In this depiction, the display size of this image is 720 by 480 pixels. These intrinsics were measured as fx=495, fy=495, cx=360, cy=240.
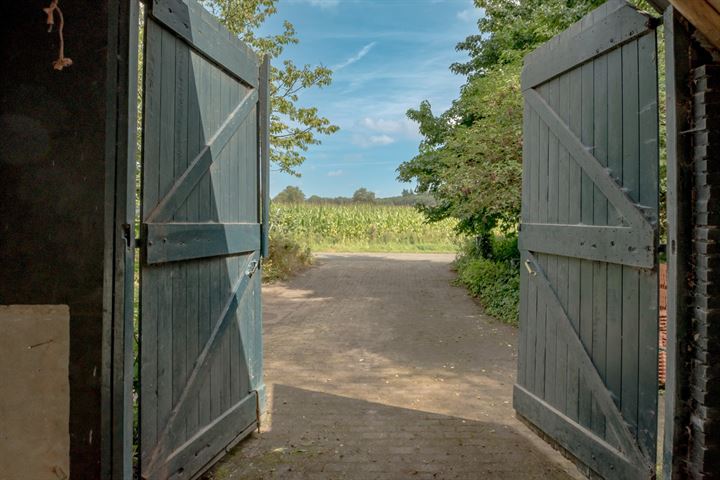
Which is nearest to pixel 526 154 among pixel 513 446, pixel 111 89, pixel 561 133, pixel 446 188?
pixel 561 133

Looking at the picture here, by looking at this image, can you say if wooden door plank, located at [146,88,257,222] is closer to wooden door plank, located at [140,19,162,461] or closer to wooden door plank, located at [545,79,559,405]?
wooden door plank, located at [140,19,162,461]

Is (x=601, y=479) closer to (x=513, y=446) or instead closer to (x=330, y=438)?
(x=513, y=446)

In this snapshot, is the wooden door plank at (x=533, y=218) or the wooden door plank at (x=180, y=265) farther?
the wooden door plank at (x=533, y=218)

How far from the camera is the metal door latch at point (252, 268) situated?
12.0ft

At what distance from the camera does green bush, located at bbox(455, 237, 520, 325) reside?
27.1 ft

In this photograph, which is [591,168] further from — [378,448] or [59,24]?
[59,24]

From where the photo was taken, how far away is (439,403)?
4.32 metres

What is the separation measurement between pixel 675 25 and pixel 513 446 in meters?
2.75

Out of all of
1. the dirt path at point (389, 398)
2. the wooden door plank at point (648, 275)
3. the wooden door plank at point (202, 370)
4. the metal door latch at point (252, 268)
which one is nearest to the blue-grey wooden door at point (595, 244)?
the wooden door plank at point (648, 275)

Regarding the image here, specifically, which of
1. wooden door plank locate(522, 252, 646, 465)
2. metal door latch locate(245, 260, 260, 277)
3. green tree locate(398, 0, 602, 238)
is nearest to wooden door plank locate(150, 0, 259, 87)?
metal door latch locate(245, 260, 260, 277)

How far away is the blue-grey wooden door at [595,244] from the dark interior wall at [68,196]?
271 cm

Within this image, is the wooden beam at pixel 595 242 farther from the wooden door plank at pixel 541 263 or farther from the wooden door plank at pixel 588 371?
the wooden door plank at pixel 588 371

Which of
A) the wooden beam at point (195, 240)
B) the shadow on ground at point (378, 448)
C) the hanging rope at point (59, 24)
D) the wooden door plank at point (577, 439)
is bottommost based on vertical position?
the shadow on ground at point (378, 448)

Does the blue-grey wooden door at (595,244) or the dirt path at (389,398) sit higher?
the blue-grey wooden door at (595,244)
